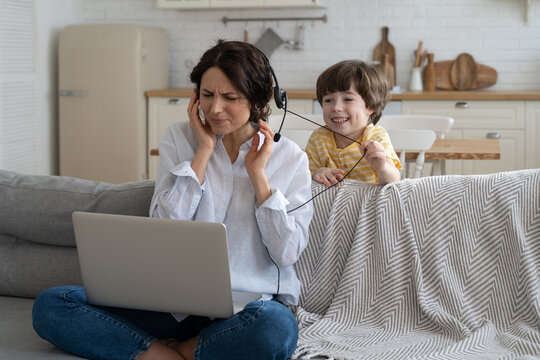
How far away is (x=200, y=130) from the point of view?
1986mm

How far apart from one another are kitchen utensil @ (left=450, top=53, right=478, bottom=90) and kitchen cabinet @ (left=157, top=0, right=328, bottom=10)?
1071 mm

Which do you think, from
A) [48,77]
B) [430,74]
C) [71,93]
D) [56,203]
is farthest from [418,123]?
[48,77]

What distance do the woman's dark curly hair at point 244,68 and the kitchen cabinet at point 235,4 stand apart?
133 inches

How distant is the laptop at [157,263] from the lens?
1.62 m

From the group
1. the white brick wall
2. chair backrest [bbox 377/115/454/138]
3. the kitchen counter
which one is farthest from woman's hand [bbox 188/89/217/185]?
the white brick wall

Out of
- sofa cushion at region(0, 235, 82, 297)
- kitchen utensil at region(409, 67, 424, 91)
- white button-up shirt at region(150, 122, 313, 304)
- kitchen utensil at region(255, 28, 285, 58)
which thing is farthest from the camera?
kitchen utensil at region(255, 28, 285, 58)

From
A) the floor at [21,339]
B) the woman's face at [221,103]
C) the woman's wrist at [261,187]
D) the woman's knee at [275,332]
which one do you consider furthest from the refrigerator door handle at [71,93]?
the woman's knee at [275,332]

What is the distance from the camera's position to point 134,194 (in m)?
2.14

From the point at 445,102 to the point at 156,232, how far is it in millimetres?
3583

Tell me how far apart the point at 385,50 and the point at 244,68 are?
371cm

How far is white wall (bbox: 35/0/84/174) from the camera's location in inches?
208

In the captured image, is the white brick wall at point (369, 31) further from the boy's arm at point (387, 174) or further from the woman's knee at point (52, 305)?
the woman's knee at point (52, 305)

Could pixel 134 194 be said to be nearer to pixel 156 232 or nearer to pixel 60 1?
pixel 156 232

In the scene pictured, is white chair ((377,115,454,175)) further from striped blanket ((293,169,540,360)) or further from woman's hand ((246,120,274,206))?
woman's hand ((246,120,274,206))
